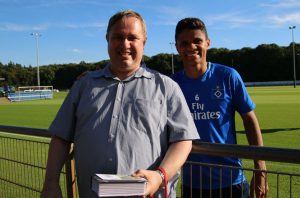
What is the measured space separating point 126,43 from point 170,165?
78cm

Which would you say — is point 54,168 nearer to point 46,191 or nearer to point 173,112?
point 46,191

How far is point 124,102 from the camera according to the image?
263cm

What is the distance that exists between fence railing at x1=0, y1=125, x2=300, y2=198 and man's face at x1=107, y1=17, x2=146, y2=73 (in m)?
0.81

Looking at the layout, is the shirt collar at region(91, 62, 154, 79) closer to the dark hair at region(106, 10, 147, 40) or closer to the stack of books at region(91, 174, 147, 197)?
the dark hair at region(106, 10, 147, 40)

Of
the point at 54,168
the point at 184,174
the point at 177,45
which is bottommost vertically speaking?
the point at 184,174

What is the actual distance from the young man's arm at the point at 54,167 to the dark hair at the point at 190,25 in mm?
1441

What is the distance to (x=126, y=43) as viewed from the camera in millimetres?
2637

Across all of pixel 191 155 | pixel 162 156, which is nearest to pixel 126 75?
pixel 162 156

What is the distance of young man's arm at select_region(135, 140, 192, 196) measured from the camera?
2.29m

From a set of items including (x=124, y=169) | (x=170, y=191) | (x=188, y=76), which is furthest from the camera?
(x=188, y=76)

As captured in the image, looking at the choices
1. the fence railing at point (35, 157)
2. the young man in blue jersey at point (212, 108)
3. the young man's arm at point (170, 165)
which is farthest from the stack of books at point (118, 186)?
the young man in blue jersey at point (212, 108)

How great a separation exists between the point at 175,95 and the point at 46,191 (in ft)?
3.23

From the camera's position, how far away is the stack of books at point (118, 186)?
2117mm

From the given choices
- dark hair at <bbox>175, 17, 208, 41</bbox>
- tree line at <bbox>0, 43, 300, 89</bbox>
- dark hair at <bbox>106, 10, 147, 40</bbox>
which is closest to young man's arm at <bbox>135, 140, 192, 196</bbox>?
dark hair at <bbox>106, 10, 147, 40</bbox>
